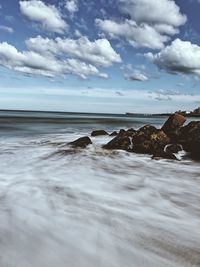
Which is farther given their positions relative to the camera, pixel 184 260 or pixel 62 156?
pixel 62 156

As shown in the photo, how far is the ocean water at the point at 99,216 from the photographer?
11.2ft

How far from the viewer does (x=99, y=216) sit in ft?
15.5

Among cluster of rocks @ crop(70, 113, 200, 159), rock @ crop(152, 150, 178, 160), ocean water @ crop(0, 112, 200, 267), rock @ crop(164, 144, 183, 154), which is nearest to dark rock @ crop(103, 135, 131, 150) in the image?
cluster of rocks @ crop(70, 113, 200, 159)

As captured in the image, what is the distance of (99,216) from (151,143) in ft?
23.4

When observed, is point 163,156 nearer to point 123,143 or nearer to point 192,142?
point 192,142

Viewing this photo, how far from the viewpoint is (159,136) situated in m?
11.6

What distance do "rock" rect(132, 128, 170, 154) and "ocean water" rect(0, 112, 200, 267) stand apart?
2294 mm

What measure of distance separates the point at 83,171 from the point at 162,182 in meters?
2.32

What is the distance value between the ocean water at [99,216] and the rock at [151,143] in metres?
2.29

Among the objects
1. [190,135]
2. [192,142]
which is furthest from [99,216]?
[190,135]

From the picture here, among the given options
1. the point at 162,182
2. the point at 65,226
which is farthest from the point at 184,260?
the point at 162,182

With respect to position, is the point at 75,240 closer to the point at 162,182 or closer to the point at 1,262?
the point at 1,262

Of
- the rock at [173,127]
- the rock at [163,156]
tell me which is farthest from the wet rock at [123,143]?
the rock at [173,127]

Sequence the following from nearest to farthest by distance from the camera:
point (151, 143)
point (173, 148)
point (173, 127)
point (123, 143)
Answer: point (173, 148), point (151, 143), point (123, 143), point (173, 127)
